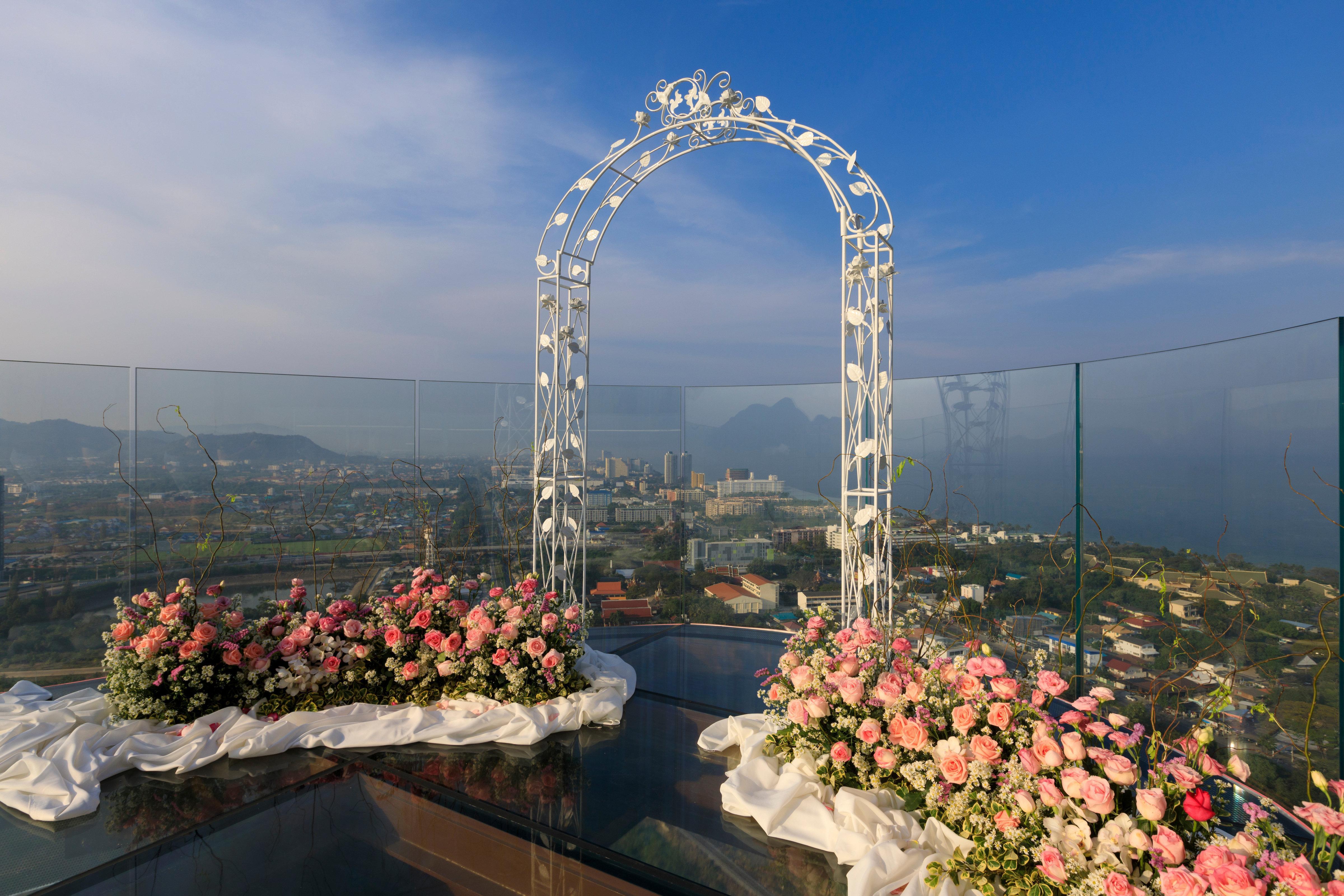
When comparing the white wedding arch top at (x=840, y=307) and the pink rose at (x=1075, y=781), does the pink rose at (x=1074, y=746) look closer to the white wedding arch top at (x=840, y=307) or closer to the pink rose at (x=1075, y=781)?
the pink rose at (x=1075, y=781)

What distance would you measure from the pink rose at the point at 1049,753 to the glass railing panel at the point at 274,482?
472 cm

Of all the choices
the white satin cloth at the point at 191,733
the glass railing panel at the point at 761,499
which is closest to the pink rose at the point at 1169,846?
the white satin cloth at the point at 191,733

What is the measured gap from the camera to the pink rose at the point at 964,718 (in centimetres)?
221

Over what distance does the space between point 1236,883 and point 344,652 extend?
4.08m

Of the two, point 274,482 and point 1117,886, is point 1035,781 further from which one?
point 274,482

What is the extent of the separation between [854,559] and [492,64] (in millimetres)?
5103

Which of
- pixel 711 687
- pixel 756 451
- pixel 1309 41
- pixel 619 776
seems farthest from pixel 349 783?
pixel 1309 41

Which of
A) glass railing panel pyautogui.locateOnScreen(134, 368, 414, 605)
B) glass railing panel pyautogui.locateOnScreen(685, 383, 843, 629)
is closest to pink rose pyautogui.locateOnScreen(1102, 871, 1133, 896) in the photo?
glass railing panel pyautogui.locateOnScreen(685, 383, 843, 629)

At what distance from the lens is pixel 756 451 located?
6012 millimetres

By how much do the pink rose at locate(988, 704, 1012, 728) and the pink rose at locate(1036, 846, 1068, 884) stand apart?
43 cm

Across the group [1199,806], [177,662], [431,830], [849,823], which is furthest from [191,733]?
[1199,806]

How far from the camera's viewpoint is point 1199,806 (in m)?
1.63

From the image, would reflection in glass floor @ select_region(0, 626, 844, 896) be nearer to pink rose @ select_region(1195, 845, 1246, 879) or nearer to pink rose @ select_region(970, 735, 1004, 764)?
pink rose @ select_region(970, 735, 1004, 764)

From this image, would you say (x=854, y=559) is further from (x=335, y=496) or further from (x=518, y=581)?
(x=335, y=496)
